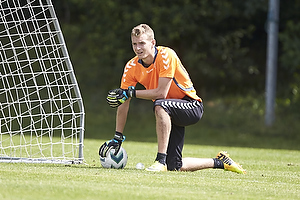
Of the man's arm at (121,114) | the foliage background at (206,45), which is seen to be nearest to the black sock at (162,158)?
the man's arm at (121,114)

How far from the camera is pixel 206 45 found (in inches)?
801

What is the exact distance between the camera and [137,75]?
22.4 feet

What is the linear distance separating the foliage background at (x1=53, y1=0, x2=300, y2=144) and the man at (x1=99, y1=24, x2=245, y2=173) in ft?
37.3

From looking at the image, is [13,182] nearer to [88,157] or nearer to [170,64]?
[170,64]

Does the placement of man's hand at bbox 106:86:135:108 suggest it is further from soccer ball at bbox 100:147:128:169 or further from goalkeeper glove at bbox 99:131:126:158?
soccer ball at bbox 100:147:128:169

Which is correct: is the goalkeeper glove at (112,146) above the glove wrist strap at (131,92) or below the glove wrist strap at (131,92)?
below

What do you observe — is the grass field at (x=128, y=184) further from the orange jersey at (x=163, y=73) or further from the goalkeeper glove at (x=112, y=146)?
the orange jersey at (x=163, y=73)

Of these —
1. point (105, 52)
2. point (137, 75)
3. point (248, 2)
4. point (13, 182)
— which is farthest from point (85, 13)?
point (13, 182)

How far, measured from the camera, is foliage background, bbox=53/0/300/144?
1911 centimetres

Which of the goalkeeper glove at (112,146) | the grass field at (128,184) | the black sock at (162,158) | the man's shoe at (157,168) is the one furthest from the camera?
the goalkeeper glove at (112,146)

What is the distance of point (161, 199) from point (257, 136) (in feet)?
39.9

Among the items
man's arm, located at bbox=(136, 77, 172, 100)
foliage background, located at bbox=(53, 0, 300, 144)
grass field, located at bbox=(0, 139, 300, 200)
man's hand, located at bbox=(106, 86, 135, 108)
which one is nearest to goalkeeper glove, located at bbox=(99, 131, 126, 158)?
grass field, located at bbox=(0, 139, 300, 200)

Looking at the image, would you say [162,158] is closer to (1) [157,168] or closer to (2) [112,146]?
(1) [157,168]

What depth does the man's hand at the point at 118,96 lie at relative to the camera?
6438 mm
